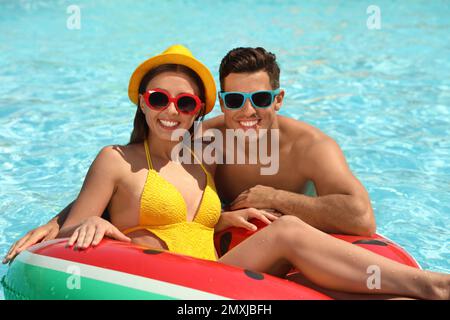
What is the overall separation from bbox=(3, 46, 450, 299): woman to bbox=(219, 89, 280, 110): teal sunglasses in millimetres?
124

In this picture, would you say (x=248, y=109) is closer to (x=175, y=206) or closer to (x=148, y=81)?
A: (x=148, y=81)

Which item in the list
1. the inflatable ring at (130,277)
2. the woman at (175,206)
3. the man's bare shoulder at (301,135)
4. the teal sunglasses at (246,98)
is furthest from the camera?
the man's bare shoulder at (301,135)

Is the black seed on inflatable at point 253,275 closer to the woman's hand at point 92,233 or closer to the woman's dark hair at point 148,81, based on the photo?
the woman's hand at point 92,233

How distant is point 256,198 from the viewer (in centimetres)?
380

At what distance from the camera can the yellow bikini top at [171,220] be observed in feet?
11.2

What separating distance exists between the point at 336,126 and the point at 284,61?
2704mm

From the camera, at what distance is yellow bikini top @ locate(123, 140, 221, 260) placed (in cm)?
340

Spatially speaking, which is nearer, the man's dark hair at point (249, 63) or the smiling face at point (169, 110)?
the smiling face at point (169, 110)

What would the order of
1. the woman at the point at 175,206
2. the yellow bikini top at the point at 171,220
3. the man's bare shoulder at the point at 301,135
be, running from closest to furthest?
the woman at the point at 175,206
the yellow bikini top at the point at 171,220
the man's bare shoulder at the point at 301,135

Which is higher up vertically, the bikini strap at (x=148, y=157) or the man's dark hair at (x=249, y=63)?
the man's dark hair at (x=249, y=63)

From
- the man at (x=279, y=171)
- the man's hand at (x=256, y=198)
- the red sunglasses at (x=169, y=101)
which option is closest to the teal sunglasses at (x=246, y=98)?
the man at (x=279, y=171)

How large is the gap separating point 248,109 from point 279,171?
46cm

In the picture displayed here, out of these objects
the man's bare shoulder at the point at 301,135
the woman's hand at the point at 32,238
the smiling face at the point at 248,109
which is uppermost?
the smiling face at the point at 248,109

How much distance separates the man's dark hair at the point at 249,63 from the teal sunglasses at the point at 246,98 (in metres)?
0.13
